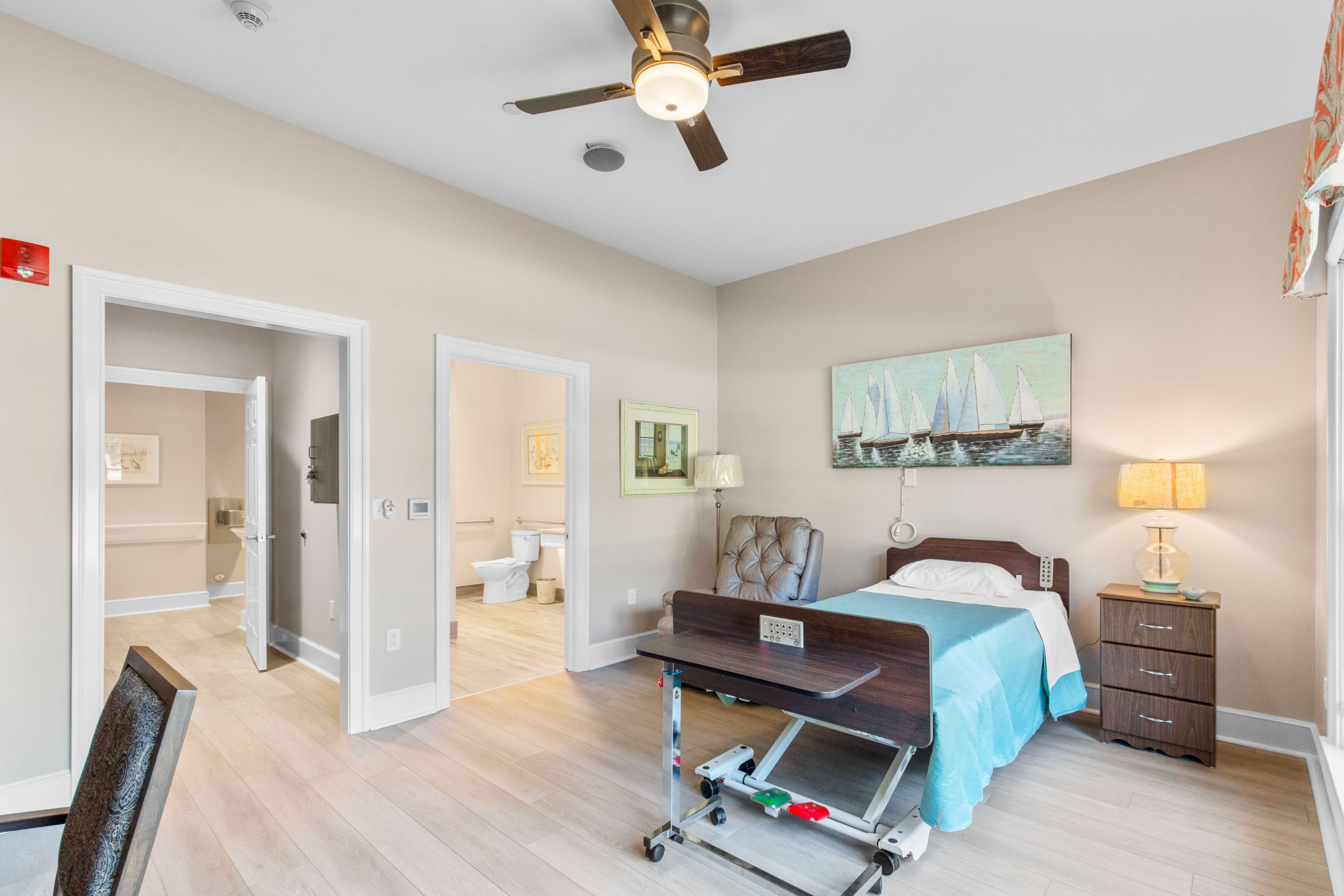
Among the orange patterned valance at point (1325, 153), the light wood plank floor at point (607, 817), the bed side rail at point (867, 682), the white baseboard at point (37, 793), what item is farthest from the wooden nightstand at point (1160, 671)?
the white baseboard at point (37, 793)

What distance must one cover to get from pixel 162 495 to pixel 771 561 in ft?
19.8

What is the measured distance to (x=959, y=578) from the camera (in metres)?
3.61

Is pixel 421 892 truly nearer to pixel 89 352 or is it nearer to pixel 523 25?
pixel 89 352

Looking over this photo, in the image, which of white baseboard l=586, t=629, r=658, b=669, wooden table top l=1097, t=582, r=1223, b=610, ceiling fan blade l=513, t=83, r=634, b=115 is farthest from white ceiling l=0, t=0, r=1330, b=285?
white baseboard l=586, t=629, r=658, b=669

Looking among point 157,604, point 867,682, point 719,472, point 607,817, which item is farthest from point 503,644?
point 157,604

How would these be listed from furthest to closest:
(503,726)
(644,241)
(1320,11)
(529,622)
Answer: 1. (529,622)
2. (644,241)
3. (503,726)
4. (1320,11)

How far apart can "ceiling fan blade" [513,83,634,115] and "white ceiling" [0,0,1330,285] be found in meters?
0.31

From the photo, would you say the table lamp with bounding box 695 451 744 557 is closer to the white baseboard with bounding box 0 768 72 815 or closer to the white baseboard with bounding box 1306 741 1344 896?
the white baseboard with bounding box 1306 741 1344 896

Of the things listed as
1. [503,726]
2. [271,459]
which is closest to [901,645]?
[503,726]

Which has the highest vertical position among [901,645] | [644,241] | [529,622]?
[644,241]

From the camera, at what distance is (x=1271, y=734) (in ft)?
10.0

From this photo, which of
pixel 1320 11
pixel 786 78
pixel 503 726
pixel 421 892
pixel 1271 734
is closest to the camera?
pixel 421 892

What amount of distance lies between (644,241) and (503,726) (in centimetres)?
309

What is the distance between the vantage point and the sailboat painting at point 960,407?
3.70 meters
